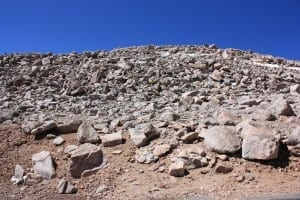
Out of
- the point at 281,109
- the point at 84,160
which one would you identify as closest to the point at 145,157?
the point at 84,160

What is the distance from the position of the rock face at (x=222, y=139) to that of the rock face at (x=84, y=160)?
7.62 ft

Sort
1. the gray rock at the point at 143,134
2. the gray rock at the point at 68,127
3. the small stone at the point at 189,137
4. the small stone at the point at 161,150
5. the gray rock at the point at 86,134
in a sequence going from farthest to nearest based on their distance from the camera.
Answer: the gray rock at the point at 68,127 < the gray rock at the point at 86,134 < the gray rock at the point at 143,134 < the small stone at the point at 189,137 < the small stone at the point at 161,150

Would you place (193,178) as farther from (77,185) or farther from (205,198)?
(77,185)

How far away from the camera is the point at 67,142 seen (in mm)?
10164

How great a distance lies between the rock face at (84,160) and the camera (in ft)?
30.1

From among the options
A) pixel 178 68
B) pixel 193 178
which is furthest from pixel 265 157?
pixel 178 68

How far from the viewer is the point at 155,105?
11.9 m

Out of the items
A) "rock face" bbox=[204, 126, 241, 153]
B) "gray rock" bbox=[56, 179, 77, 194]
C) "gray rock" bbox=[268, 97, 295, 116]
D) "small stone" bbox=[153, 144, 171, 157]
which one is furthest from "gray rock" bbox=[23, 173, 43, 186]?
"gray rock" bbox=[268, 97, 295, 116]

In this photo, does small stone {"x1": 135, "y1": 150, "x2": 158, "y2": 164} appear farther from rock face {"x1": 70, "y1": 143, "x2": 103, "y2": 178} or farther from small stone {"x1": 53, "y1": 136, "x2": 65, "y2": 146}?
small stone {"x1": 53, "y1": 136, "x2": 65, "y2": 146}

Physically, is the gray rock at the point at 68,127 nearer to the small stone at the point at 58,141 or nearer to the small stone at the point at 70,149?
the small stone at the point at 58,141

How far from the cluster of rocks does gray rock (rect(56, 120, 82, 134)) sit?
0.02m

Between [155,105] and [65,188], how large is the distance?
398 centimetres

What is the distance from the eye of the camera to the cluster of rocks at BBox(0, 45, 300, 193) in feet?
30.2

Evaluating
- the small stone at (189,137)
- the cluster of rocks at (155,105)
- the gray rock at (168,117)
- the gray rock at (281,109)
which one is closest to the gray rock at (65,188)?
the cluster of rocks at (155,105)
